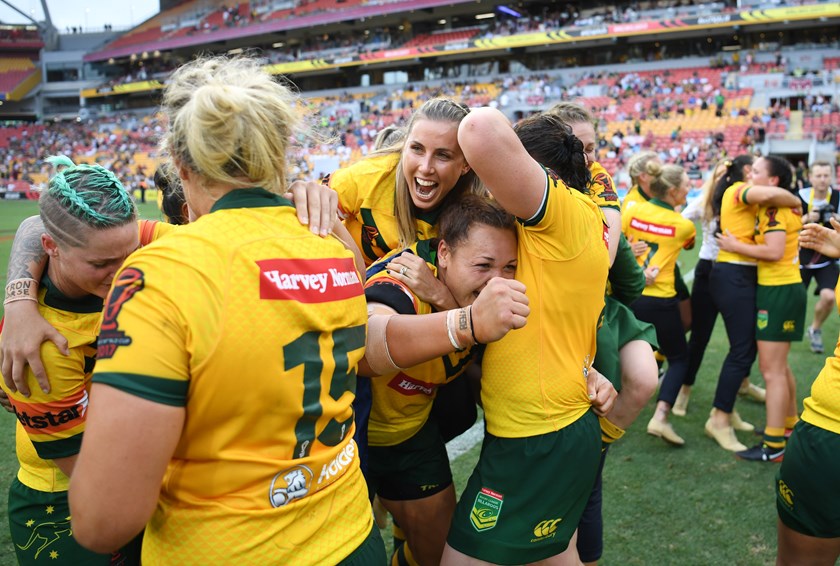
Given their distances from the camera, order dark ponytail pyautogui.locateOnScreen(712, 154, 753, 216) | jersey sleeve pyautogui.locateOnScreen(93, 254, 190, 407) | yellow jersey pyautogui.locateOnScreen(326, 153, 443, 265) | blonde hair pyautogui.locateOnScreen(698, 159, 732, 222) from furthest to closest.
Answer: blonde hair pyautogui.locateOnScreen(698, 159, 732, 222), dark ponytail pyautogui.locateOnScreen(712, 154, 753, 216), yellow jersey pyautogui.locateOnScreen(326, 153, 443, 265), jersey sleeve pyautogui.locateOnScreen(93, 254, 190, 407)


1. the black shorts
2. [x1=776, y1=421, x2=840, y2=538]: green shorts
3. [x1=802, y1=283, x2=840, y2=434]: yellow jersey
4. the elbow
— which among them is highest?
the elbow

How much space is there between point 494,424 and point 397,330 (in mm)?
601

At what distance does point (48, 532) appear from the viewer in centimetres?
230

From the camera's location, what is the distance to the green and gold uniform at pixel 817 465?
8.43ft

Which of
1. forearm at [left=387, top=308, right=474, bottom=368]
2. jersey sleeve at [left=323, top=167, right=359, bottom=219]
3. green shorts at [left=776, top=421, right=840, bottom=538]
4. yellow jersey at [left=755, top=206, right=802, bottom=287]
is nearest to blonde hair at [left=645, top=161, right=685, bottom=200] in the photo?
yellow jersey at [left=755, top=206, right=802, bottom=287]

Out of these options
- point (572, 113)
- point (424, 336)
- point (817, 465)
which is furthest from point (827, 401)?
point (424, 336)

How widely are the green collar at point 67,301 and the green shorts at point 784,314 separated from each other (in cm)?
471

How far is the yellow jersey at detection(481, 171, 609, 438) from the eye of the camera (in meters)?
2.12

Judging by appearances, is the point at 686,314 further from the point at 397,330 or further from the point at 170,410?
the point at 170,410

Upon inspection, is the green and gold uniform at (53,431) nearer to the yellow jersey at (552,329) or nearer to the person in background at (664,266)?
the yellow jersey at (552,329)

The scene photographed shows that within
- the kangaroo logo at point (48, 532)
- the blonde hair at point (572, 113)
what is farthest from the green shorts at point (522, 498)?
the blonde hair at point (572, 113)

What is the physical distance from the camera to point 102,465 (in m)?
1.30

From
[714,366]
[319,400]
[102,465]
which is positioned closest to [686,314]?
[714,366]

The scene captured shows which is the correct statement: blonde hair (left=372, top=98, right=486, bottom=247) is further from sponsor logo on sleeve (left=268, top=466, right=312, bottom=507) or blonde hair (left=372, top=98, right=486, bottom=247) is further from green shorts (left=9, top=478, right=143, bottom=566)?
green shorts (left=9, top=478, right=143, bottom=566)
